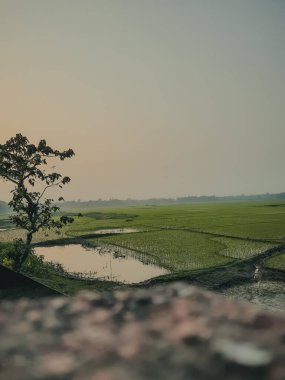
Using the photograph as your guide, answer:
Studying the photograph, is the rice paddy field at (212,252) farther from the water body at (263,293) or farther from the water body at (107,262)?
the water body at (107,262)

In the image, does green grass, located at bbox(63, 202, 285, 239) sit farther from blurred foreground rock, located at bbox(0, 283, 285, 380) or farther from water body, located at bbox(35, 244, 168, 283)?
blurred foreground rock, located at bbox(0, 283, 285, 380)

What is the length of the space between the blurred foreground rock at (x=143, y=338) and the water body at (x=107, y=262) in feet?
60.6

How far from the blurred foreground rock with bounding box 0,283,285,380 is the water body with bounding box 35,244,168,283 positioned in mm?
18473

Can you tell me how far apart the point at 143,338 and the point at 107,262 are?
24.8 m

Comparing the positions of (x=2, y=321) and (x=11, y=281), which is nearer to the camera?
(x=2, y=321)

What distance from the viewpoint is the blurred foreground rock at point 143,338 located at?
2.82 ft

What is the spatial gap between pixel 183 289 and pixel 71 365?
1.58 feet

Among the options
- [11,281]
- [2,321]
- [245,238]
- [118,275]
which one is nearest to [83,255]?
[118,275]

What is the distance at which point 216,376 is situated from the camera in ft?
2.69

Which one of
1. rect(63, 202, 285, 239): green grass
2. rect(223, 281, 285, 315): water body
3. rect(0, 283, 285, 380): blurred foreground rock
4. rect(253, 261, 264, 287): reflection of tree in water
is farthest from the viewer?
rect(63, 202, 285, 239): green grass

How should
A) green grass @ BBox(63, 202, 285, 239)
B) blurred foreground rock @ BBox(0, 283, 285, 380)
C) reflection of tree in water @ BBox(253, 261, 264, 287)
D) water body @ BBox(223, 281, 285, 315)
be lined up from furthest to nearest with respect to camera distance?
green grass @ BBox(63, 202, 285, 239), reflection of tree in water @ BBox(253, 261, 264, 287), water body @ BBox(223, 281, 285, 315), blurred foreground rock @ BBox(0, 283, 285, 380)

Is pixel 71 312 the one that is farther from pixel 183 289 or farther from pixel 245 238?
pixel 245 238

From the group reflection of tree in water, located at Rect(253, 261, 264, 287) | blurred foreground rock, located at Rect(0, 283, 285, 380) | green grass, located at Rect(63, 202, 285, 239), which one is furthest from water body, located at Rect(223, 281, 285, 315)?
green grass, located at Rect(63, 202, 285, 239)

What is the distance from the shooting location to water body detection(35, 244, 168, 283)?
21.1 m
